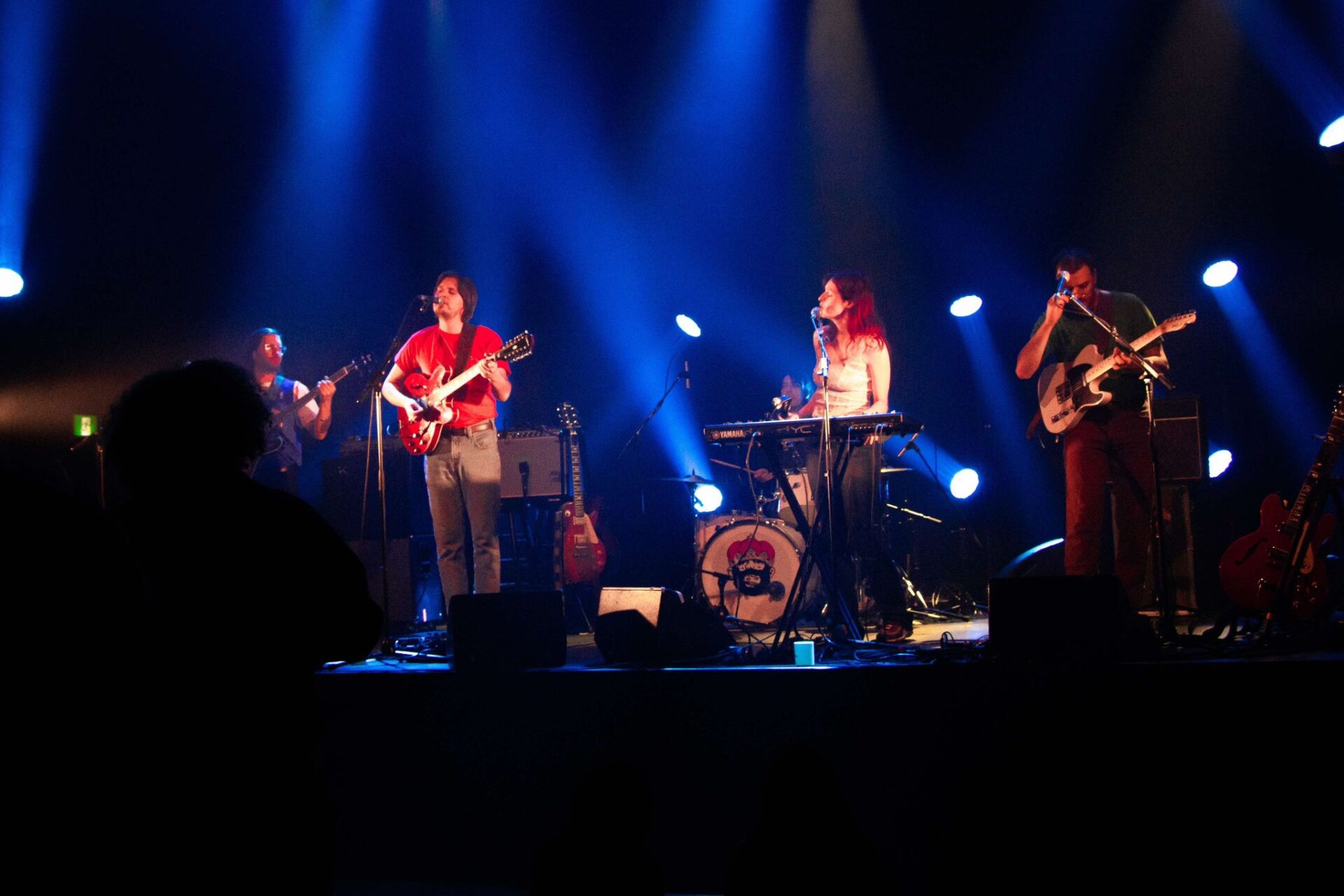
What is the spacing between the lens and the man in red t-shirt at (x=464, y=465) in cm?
605

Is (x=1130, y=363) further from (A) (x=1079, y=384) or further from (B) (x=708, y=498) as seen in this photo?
(B) (x=708, y=498)

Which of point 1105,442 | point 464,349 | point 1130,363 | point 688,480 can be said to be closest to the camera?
point 1130,363

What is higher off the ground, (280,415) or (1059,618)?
(280,415)

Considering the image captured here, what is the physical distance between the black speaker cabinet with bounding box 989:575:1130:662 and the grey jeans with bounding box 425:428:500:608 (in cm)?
329

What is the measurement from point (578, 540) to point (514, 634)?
3.55m

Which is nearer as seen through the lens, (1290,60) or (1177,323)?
(1177,323)

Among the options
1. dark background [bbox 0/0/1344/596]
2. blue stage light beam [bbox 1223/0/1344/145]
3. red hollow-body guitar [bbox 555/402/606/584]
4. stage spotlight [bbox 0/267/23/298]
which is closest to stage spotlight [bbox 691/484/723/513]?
dark background [bbox 0/0/1344/596]

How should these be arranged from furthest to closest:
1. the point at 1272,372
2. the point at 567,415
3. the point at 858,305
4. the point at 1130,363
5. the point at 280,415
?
the point at 1272,372 → the point at 567,415 → the point at 280,415 → the point at 858,305 → the point at 1130,363

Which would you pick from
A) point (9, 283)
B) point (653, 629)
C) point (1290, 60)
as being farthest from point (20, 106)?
point (1290, 60)

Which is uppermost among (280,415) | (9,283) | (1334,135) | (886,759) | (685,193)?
(685,193)

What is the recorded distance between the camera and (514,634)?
13.8 ft

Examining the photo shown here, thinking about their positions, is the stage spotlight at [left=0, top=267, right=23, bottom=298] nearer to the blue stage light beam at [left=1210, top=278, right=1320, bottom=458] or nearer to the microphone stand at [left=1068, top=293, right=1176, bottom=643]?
the microphone stand at [left=1068, top=293, right=1176, bottom=643]

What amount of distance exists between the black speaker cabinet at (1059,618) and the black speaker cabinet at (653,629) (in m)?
1.31

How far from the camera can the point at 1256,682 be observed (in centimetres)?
340
